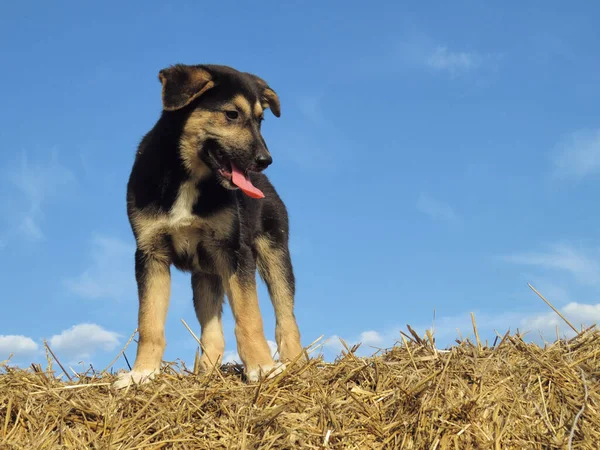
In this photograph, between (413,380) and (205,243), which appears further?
(205,243)

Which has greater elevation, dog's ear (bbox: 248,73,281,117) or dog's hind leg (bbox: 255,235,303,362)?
dog's ear (bbox: 248,73,281,117)

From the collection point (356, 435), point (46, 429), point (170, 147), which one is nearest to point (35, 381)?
point (46, 429)

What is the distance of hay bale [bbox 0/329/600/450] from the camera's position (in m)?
4.76

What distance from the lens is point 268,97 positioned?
7.43 m

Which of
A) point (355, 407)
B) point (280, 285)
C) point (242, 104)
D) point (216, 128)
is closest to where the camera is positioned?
point (355, 407)

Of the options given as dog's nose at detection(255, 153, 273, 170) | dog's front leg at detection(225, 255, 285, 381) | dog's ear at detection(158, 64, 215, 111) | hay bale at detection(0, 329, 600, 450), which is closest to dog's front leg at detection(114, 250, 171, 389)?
hay bale at detection(0, 329, 600, 450)

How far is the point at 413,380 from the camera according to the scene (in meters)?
5.08

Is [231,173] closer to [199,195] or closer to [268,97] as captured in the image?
[199,195]

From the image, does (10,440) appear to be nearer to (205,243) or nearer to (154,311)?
(154,311)

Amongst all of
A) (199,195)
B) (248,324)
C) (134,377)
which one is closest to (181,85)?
(199,195)

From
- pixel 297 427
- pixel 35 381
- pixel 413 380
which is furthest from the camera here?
pixel 35 381

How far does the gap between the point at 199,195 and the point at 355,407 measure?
8.71ft

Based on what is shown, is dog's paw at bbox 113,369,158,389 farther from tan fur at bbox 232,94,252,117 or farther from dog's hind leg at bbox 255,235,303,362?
tan fur at bbox 232,94,252,117

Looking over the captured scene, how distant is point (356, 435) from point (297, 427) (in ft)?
1.35
